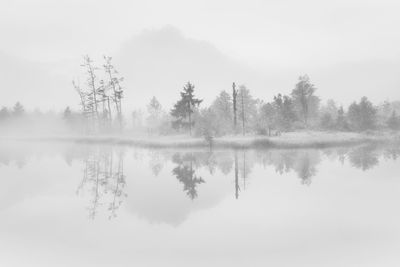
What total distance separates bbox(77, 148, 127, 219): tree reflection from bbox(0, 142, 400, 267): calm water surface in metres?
0.06

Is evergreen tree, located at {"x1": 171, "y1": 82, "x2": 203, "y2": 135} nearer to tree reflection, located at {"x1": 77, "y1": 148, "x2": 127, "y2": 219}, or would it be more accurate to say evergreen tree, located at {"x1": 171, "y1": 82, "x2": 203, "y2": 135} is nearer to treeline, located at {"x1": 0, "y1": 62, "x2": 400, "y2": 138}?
treeline, located at {"x1": 0, "y1": 62, "x2": 400, "y2": 138}

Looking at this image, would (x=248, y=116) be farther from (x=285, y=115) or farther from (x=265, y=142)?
(x=265, y=142)

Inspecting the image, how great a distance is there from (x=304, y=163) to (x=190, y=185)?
12.9 m

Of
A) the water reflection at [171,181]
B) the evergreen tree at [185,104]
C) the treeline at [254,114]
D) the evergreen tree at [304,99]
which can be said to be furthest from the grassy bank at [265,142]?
the water reflection at [171,181]

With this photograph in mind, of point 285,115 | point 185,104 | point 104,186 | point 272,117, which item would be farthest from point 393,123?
point 104,186

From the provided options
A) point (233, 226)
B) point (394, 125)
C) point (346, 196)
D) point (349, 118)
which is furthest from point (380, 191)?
point (394, 125)

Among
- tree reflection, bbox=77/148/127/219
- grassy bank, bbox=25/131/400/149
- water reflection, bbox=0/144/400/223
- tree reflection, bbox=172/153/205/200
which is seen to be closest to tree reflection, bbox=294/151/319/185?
water reflection, bbox=0/144/400/223

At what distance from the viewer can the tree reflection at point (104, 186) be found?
16766 millimetres

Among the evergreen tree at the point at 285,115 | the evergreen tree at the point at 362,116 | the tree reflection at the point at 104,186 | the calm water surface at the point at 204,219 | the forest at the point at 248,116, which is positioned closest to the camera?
the calm water surface at the point at 204,219

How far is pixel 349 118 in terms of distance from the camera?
7419cm

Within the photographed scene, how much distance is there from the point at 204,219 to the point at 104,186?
975 centimetres

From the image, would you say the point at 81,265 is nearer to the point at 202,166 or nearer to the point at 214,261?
the point at 214,261

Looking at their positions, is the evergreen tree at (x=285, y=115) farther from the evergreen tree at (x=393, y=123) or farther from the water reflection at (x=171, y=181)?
the water reflection at (x=171, y=181)

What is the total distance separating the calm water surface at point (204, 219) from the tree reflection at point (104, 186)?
0.06 metres
